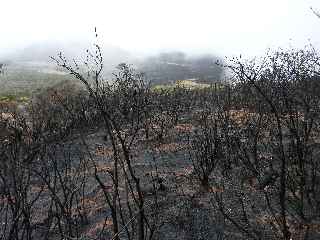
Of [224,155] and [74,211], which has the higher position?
[224,155]

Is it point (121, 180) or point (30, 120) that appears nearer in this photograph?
point (121, 180)

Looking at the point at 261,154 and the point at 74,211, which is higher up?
the point at 261,154

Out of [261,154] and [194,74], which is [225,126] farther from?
[194,74]

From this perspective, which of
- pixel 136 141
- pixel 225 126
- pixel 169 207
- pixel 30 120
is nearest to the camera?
pixel 169 207

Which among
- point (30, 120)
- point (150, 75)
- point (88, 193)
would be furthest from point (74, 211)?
point (150, 75)

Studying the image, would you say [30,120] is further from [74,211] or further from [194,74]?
[194,74]

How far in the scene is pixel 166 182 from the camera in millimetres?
15914

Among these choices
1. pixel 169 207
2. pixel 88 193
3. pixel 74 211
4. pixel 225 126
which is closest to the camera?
pixel 169 207

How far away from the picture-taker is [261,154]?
17719mm

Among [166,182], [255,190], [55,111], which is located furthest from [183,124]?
[255,190]

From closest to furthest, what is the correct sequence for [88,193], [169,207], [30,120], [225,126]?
1. [169,207]
2. [88,193]
3. [225,126]
4. [30,120]

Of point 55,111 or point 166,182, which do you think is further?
point 55,111

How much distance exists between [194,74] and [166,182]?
71.3 m

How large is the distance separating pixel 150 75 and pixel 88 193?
65.5 metres
